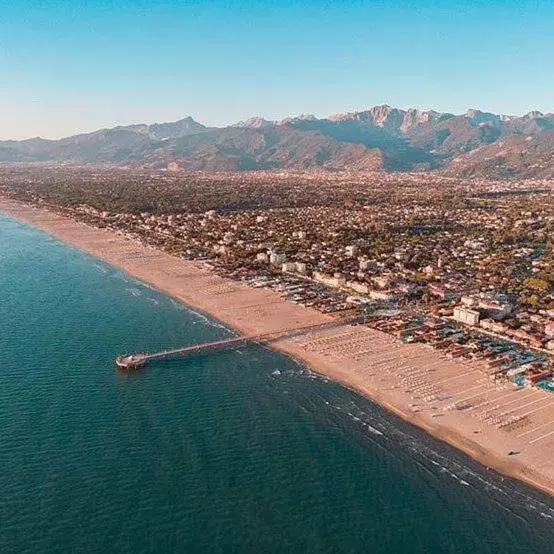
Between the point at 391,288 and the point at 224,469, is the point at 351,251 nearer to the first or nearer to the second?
the point at 391,288

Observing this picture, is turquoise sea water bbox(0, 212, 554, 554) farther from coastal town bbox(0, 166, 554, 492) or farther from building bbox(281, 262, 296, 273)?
building bbox(281, 262, 296, 273)

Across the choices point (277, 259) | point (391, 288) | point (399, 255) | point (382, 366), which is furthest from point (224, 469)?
point (399, 255)

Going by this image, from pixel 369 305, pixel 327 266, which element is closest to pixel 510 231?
pixel 327 266

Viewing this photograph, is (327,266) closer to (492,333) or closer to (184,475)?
(492,333)

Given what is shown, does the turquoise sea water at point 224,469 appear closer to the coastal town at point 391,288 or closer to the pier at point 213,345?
the pier at point 213,345

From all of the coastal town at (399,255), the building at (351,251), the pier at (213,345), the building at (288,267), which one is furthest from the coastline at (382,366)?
the building at (351,251)

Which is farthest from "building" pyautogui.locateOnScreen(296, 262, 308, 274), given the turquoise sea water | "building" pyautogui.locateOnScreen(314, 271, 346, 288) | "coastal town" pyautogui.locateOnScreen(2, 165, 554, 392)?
the turquoise sea water
